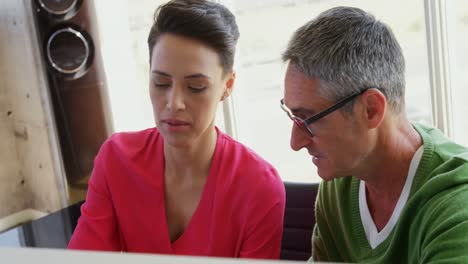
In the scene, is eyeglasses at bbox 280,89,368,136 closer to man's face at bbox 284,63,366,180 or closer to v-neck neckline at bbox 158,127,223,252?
man's face at bbox 284,63,366,180

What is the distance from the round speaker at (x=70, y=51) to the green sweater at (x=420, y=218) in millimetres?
2157

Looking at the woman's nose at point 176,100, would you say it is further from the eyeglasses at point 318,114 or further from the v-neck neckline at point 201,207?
the eyeglasses at point 318,114

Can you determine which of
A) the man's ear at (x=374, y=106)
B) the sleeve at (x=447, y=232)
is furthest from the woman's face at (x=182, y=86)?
the sleeve at (x=447, y=232)

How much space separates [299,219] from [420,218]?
2.54ft

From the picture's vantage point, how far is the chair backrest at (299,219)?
1779 mm

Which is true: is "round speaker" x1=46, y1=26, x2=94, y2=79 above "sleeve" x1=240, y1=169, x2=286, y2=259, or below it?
above

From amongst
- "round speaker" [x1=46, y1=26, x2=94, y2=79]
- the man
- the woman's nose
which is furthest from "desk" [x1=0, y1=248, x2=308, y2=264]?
"round speaker" [x1=46, y1=26, x2=94, y2=79]

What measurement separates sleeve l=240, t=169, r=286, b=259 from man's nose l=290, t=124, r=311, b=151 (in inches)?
12.4

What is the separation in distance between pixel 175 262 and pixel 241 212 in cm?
117

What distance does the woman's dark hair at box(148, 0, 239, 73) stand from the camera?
1.51 m

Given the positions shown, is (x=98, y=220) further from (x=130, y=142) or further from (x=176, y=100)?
(x=176, y=100)

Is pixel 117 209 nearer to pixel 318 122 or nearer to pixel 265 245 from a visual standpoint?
pixel 265 245

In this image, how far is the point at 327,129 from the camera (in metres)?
1.15

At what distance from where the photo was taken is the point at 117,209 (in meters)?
1.61
